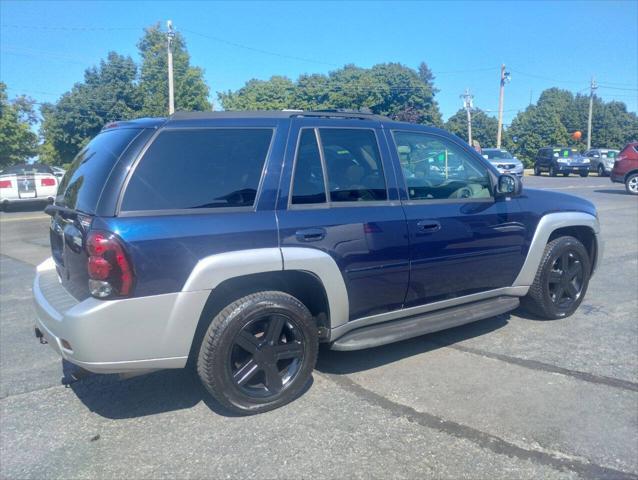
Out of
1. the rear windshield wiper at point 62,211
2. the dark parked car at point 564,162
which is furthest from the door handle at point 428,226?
the dark parked car at point 564,162

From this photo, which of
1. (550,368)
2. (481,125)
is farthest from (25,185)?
(481,125)

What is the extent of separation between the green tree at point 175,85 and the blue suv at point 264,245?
34.6 m

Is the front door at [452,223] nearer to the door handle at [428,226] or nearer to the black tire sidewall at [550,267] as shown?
the door handle at [428,226]

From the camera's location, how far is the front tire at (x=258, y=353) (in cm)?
329

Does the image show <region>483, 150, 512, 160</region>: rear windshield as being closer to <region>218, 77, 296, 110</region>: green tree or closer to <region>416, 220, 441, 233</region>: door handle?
<region>416, 220, 441, 233</region>: door handle

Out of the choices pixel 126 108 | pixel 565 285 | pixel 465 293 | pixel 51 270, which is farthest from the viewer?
pixel 126 108

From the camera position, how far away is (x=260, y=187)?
348 centimetres

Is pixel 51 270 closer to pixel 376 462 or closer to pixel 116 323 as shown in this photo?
pixel 116 323

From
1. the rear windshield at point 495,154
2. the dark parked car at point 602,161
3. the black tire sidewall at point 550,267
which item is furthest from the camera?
the dark parked car at point 602,161

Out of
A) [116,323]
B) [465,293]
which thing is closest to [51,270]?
[116,323]

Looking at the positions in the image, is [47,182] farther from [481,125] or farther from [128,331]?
[481,125]

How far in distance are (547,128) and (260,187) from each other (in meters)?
76.0

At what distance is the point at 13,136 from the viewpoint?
38.3 m

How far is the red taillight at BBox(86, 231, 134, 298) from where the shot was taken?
9.77 ft
